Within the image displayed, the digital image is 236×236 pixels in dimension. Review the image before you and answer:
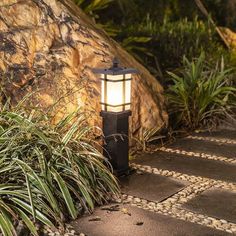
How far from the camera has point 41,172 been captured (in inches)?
140

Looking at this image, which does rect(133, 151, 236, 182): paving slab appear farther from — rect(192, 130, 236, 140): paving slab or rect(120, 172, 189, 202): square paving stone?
rect(192, 130, 236, 140): paving slab

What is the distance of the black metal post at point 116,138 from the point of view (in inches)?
175

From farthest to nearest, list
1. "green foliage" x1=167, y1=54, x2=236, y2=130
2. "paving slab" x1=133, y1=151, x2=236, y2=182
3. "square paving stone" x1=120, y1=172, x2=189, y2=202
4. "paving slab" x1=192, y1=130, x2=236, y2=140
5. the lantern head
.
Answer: "green foliage" x1=167, y1=54, x2=236, y2=130 < "paving slab" x1=192, y1=130, x2=236, y2=140 < "paving slab" x1=133, y1=151, x2=236, y2=182 < the lantern head < "square paving stone" x1=120, y1=172, x2=189, y2=202

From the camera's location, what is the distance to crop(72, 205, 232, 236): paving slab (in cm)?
337

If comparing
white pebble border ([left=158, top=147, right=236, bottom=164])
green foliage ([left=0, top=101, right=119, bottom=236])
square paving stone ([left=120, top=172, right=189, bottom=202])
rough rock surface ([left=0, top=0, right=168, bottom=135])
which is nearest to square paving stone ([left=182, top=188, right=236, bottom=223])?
square paving stone ([left=120, top=172, right=189, bottom=202])

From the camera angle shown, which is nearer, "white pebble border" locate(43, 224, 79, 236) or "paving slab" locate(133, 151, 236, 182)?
"white pebble border" locate(43, 224, 79, 236)

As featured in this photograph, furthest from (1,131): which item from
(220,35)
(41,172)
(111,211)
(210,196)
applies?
(220,35)

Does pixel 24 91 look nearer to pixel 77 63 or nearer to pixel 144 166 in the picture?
pixel 77 63

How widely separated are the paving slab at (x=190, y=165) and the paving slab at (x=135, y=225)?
107 centimetres

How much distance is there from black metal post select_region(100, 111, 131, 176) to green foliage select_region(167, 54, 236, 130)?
175 centimetres

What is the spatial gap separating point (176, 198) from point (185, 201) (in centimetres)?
9

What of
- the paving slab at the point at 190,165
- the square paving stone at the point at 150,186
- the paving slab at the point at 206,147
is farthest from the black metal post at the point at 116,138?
the paving slab at the point at 206,147

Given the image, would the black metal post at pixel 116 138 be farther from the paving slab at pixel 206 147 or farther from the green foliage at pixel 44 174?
the paving slab at pixel 206 147

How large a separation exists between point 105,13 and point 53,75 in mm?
5660
